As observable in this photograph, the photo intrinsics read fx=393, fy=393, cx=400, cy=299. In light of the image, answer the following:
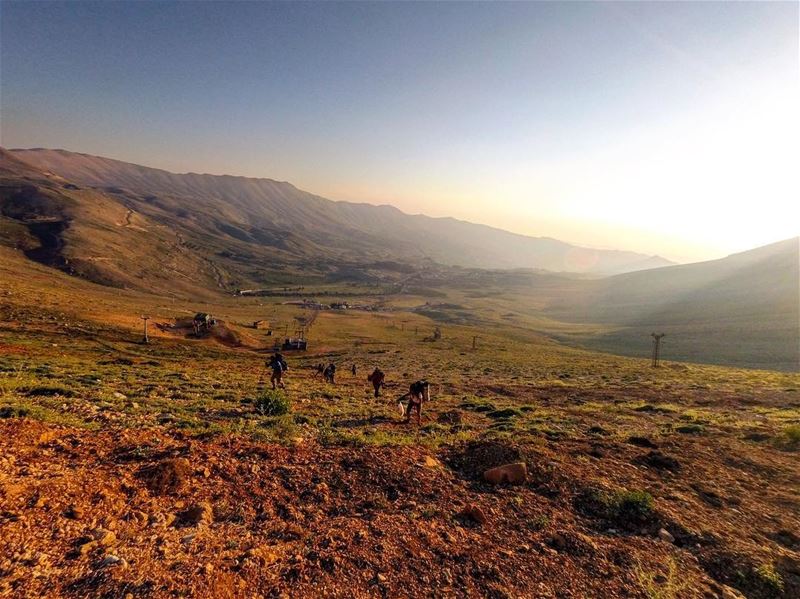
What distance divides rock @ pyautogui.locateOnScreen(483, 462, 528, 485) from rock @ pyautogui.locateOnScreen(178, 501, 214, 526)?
228 inches

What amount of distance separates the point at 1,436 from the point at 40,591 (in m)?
5.00

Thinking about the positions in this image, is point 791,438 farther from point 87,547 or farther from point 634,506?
point 87,547

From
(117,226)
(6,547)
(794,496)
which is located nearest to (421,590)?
(6,547)

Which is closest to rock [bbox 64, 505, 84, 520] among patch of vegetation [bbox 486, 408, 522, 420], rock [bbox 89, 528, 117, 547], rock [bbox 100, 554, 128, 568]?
rock [bbox 89, 528, 117, 547]

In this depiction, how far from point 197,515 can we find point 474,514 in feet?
16.2

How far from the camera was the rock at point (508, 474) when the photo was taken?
29.8ft

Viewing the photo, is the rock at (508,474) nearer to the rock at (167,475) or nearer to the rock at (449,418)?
the rock at (449,418)

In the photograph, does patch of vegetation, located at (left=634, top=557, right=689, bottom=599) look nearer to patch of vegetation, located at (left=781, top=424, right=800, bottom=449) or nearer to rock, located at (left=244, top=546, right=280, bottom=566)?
rock, located at (left=244, top=546, right=280, bottom=566)

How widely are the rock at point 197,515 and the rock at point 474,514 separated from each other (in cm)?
453

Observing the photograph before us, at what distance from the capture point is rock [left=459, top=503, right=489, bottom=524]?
7.45m

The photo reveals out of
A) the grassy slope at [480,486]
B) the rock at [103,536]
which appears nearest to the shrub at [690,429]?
the grassy slope at [480,486]

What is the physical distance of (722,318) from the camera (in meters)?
125

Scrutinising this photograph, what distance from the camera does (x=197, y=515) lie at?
655cm

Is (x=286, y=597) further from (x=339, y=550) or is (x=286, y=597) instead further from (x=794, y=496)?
(x=794, y=496)
